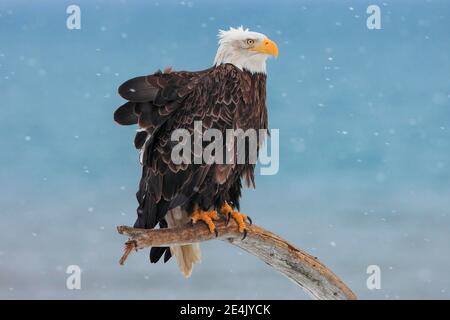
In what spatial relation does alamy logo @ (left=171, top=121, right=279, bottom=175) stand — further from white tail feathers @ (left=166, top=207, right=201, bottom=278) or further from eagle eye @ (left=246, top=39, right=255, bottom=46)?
white tail feathers @ (left=166, top=207, right=201, bottom=278)

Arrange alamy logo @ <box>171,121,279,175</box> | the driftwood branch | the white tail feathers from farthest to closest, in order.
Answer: the white tail feathers
the driftwood branch
alamy logo @ <box>171,121,279,175</box>

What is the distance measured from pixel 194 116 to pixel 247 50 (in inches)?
26.7

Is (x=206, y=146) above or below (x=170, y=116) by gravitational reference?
below

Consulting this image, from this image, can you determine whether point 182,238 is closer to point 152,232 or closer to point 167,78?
point 152,232

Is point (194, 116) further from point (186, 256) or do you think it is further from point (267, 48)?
point (186, 256)

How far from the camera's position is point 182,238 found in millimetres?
4609

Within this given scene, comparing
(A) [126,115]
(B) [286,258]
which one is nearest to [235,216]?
(B) [286,258]

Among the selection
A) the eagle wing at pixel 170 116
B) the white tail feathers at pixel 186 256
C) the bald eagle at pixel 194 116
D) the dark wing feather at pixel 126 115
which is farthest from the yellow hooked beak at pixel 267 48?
the white tail feathers at pixel 186 256

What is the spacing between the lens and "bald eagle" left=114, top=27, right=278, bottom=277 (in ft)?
14.9

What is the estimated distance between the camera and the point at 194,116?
452 centimetres

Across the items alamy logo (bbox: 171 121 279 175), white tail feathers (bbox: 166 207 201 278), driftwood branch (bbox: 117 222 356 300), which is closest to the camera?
alamy logo (bbox: 171 121 279 175)

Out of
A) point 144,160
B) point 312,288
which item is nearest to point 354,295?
point 312,288

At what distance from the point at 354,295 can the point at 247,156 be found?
4.91 feet

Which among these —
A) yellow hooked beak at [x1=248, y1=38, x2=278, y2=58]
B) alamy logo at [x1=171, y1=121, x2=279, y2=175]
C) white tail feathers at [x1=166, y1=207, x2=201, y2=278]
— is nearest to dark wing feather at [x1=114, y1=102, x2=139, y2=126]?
alamy logo at [x1=171, y1=121, x2=279, y2=175]
